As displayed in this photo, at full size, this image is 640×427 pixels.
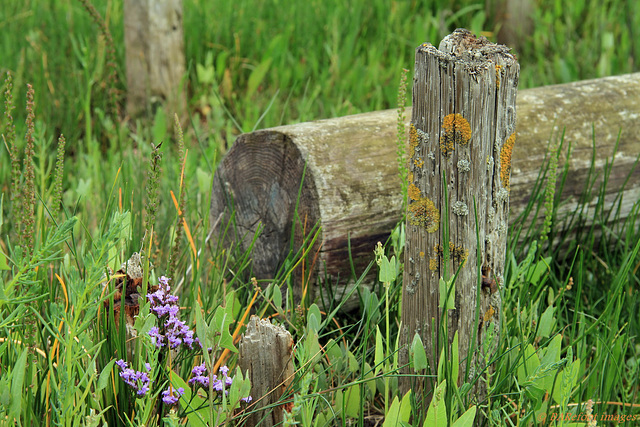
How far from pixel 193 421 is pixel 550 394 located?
81 cm

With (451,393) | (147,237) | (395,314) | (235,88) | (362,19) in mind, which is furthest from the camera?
(362,19)

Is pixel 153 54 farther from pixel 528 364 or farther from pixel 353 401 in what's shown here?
pixel 528 364

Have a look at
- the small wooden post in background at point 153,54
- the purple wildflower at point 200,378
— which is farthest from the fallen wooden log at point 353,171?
the small wooden post in background at point 153,54

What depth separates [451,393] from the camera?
53.3 inches

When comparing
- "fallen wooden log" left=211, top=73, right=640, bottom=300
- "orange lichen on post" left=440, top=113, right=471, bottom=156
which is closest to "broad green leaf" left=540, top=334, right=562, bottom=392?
"orange lichen on post" left=440, top=113, right=471, bottom=156

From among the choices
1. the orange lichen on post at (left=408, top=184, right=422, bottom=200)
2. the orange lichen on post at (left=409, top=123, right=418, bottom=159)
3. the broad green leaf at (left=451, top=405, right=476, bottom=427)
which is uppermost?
the orange lichen on post at (left=409, top=123, right=418, bottom=159)

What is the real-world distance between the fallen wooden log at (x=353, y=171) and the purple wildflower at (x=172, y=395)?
0.66 metres

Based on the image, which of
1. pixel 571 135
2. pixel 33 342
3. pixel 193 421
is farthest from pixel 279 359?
pixel 571 135

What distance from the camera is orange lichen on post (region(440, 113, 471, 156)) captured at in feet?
4.41

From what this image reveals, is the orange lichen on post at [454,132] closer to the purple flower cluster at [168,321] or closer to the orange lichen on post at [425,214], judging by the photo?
the orange lichen on post at [425,214]

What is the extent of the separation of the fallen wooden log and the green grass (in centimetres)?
9

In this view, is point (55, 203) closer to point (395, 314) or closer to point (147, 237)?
point (147, 237)

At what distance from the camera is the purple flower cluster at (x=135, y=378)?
1.22 m

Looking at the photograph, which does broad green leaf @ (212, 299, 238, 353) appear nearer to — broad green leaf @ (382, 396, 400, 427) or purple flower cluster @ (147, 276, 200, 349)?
purple flower cluster @ (147, 276, 200, 349)
